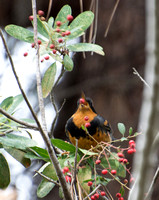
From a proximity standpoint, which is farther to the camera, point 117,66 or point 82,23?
point 117,66

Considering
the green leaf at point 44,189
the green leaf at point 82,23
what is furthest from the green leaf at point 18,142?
the green leaf at point 82,23

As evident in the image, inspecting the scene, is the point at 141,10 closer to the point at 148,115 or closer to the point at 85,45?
the point at 85,45

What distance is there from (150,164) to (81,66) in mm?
2809

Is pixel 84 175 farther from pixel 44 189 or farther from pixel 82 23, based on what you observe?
pixel 82 23

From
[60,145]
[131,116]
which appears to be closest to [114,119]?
[131,116]

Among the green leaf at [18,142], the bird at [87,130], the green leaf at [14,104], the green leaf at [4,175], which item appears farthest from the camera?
the bird at [87,130]

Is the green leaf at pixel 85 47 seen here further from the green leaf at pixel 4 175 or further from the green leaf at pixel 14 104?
the green leaf at pixel 4 175

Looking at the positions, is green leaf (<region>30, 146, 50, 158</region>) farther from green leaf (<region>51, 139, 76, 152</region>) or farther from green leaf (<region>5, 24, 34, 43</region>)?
green leaf (<region>5, 24, 34, 43</region>)

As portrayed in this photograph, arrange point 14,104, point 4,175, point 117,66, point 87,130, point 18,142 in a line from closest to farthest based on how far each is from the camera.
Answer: point 18,142 → point 4,175 → point 14,104 → point 87,130 → point 117,66

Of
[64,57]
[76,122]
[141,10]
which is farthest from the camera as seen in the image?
[141,10]

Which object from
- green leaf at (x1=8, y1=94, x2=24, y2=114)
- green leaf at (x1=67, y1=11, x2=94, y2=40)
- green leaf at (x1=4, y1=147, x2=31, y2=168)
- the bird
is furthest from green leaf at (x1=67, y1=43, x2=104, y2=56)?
the bird

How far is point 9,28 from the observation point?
4.39 feet

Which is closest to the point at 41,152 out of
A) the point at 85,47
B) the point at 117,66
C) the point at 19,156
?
the point at 19,156

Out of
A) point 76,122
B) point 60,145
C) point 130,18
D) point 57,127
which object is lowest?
point 57,127
